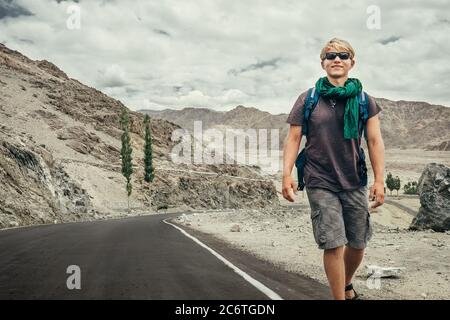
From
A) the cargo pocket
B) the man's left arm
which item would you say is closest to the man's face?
the man's left arm

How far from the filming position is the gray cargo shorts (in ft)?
15.5

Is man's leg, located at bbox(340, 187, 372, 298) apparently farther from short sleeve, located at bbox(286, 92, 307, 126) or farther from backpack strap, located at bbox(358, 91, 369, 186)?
short sleeve, located at bbox(286, 92, 307, 126)

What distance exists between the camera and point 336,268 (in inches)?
188

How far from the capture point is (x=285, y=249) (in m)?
12.7

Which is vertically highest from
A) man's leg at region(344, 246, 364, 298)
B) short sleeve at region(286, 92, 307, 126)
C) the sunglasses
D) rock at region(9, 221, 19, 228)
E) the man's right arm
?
the sunglasses

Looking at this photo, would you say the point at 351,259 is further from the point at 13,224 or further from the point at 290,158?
the point at 13,224

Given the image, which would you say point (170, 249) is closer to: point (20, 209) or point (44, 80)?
point (20, 209)

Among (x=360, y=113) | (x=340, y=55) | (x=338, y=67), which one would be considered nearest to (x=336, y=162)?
(x=360, y=113)

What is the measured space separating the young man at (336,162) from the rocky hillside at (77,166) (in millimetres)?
23035

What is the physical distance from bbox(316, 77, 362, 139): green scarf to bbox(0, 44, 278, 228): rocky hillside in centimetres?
2332

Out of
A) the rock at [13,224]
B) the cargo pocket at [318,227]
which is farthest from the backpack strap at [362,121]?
the rock at [13,224]

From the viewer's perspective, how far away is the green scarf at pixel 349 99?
4766 mm

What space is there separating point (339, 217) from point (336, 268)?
1.67 ft

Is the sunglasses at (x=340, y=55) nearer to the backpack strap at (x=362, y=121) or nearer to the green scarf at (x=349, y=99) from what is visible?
the green scarf at (x=349, y=99)
